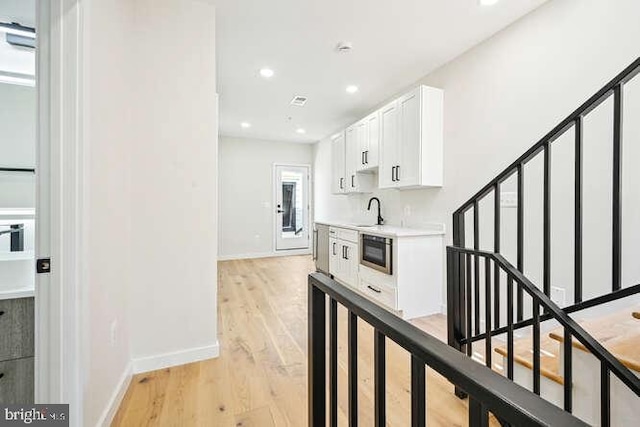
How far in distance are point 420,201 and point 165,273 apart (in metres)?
2.78

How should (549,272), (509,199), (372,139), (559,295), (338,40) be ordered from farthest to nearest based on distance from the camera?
(372,139)
(338,40)
(509,199)
(559,295)
(549,272)

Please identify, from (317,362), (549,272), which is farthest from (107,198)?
(549,272)

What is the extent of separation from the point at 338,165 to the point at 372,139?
3.73ft

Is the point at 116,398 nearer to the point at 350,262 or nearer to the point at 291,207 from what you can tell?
the point at 350,262

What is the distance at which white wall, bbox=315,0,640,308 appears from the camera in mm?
1870

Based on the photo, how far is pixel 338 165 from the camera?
16.3ft

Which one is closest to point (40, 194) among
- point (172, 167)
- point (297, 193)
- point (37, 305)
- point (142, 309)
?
point (37, 305)

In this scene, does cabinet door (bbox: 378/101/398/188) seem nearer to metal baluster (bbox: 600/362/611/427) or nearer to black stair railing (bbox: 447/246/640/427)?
black stair railing (bbox: 447/246/640/427)

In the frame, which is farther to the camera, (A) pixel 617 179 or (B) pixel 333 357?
(A) pixel 617 179

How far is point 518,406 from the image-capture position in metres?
0.39

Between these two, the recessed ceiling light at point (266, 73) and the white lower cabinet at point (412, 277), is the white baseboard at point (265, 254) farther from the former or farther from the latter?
the recessed ceiling light at point (266, 73)

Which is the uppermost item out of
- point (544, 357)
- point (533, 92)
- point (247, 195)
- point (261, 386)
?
point (533, 92)

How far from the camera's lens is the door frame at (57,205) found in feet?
3.71

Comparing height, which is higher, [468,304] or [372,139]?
[372,139]
